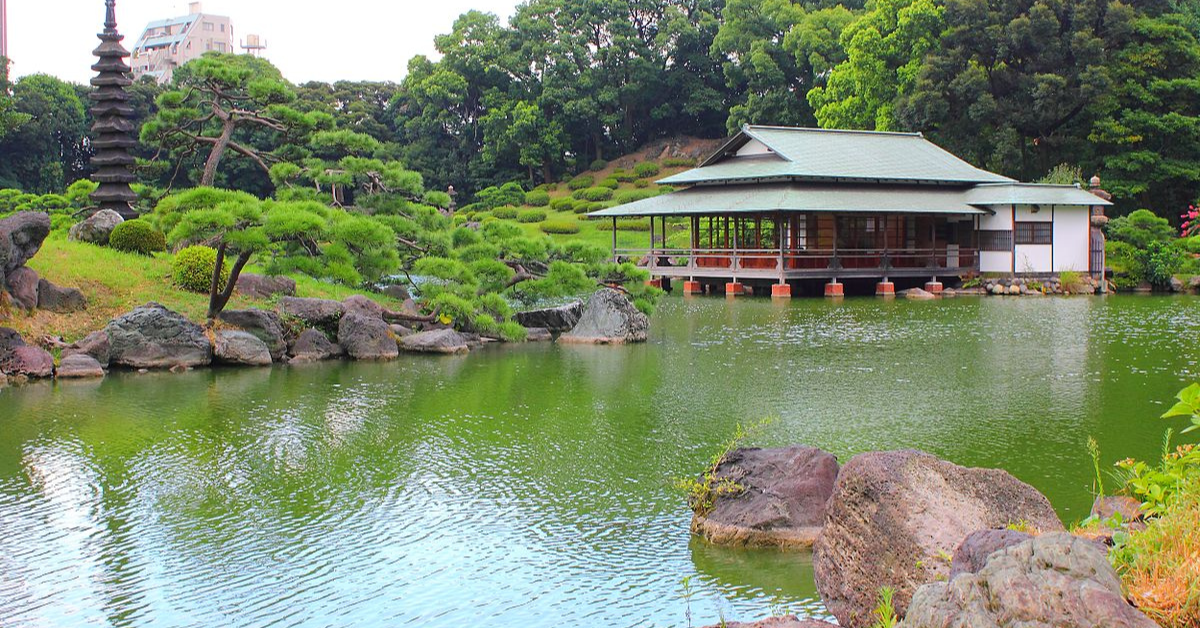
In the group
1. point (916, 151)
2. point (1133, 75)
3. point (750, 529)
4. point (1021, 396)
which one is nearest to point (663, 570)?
point (750, 529)

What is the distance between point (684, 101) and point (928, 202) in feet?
98.3

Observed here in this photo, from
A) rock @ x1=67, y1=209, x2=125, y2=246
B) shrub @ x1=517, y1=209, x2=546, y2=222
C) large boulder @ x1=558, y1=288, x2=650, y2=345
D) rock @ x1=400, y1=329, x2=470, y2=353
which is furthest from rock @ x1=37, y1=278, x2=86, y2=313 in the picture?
shrub @ x1=517, y1=209, x2=546, y2=222

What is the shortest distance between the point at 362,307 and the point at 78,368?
4236 millimetres

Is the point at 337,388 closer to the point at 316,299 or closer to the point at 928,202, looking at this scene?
the point at 316,299

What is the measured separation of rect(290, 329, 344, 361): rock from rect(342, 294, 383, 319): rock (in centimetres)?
74

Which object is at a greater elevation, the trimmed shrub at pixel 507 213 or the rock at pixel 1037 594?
the trimmed shrub at pixel 507 213

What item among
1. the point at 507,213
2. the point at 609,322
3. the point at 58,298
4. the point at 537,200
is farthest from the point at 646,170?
the point at 58,298

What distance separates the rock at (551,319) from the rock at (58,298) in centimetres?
657

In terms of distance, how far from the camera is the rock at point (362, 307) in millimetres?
15914

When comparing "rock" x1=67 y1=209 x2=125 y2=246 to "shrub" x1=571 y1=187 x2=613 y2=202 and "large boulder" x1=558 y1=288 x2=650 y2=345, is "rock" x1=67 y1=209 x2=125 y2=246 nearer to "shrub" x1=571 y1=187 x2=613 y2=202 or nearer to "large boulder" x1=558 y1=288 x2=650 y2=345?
"large boulder" x1=558 y1=288 x2=650 y2=345

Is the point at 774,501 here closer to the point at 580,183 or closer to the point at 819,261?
the point at 819,261

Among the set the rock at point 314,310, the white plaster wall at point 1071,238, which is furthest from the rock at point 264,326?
the white plaster wall at point 1071,238

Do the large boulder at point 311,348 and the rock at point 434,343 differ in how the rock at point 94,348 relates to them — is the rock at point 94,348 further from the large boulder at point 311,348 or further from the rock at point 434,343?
the rock at point 434,343

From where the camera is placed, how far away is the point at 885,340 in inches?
651
